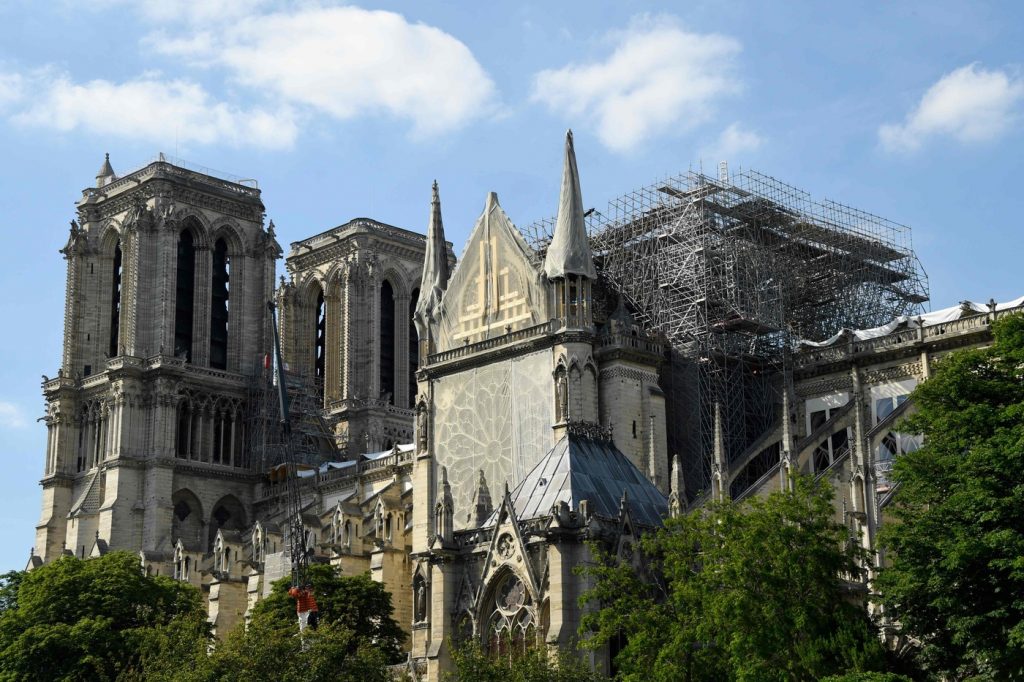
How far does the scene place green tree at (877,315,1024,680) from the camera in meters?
34.9

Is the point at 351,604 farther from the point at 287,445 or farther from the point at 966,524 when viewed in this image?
the point at 287,445

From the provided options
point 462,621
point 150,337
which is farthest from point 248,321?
point 462,621

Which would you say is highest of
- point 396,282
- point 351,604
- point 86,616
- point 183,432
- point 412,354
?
point 396,282

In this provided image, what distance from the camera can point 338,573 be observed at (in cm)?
6625

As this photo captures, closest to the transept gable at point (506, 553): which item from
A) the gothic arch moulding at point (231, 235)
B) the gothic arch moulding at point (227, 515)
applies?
the gothic arch moulding at point (227, 515)

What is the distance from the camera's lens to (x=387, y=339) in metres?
104

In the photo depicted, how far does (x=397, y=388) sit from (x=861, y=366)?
4363 cm

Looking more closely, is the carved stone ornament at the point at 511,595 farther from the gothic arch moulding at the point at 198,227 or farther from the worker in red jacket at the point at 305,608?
the gothic arch moulding at the point at 198,227

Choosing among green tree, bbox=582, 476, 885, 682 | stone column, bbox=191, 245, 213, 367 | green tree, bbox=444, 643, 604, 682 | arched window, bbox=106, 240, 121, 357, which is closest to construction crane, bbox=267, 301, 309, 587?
stone column, bbox=191, 245, 213, 367

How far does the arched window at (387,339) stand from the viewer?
339 feet

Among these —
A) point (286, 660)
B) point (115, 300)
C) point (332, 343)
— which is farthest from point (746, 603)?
point (332, 343)

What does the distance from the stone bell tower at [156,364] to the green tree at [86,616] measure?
22.3 m

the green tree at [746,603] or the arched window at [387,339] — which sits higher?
the arched window at [387,339]

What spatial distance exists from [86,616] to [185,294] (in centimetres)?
3849
